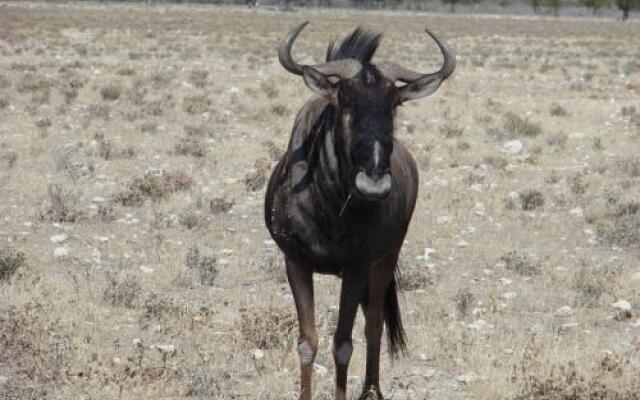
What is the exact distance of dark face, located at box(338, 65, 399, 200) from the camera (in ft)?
14.2

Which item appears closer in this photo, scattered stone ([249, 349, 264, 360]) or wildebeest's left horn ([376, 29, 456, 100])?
wildebeest's left horn ([376, 29, 456, 100])

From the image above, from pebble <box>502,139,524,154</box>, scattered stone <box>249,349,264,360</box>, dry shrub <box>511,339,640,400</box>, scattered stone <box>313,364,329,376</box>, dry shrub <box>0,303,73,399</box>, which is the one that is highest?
dry shrub <box>0,303,73,399</box>

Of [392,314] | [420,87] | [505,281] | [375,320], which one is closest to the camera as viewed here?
[420,87]

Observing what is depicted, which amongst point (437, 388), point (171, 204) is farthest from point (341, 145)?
point (171, 204)

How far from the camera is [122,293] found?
7582 millimetres

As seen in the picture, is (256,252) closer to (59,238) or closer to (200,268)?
(200,268)

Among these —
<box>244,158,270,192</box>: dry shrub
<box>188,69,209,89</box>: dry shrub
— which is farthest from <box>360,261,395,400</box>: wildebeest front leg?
<box>188,69,209,89</box>: dry shrub

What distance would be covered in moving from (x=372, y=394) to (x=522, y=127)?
12.4m

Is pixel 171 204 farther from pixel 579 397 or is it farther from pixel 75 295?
pixel 579 397

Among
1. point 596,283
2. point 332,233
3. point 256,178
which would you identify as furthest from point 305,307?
point 256,178

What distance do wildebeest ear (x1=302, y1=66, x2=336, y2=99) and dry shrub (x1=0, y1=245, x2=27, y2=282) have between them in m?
4.47

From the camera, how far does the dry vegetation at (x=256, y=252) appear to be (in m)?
6.20

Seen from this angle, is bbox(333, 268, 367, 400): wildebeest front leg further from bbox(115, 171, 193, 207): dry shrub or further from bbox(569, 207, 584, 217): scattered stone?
bbox(569, 207, 584, 217): scattered stone

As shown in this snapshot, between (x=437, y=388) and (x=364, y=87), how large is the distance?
2.54 m
